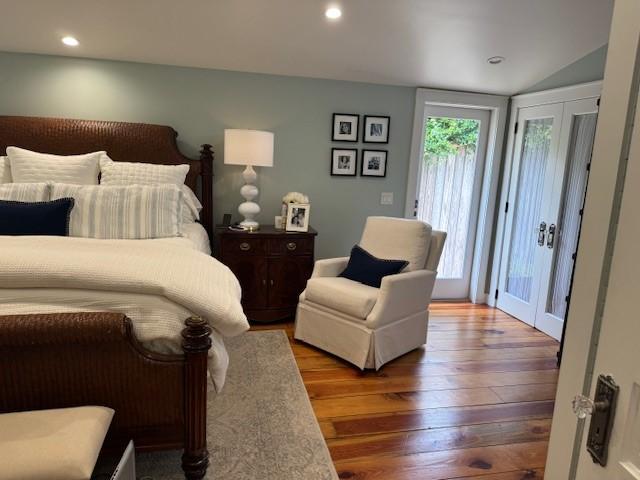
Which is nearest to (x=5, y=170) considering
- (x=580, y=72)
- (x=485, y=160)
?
(x=485, y=160)

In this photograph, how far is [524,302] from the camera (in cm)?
412

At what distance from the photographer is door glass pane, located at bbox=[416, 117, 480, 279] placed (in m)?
4.36

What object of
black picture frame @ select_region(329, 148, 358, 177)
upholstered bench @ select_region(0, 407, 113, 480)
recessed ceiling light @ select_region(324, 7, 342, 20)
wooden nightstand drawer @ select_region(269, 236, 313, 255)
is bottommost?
upholstered bench @ select_region(0, 407, 113, 480)

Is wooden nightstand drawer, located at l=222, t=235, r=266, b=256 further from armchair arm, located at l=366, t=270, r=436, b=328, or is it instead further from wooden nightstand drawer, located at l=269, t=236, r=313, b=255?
armchair arm, located at l=366, t=270, r=436, b=328

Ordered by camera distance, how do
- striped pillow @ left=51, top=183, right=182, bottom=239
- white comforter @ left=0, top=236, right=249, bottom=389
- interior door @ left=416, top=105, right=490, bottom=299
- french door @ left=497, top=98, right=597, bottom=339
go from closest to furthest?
white comforter @ left=0, top=236, right=249, bottom=389
striped pillow @ left=51, top=183, right=182, bottom=239
french door @ left=497, top=98, right=597, bottom=339
interior door @ left=416, top=105, right=490, bottom=299

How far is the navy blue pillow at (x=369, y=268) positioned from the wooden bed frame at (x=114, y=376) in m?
1.74

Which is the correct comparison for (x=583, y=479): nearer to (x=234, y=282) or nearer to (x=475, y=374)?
(x=234, y=282)

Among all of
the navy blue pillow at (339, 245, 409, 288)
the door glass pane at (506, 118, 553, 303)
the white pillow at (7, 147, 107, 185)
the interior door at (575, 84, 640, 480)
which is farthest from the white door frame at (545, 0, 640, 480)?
the door glass pane at (506, 118, 553, 303)

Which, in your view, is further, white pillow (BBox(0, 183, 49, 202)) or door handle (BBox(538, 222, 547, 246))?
door handle (BBox(538, 222, 547, 246))

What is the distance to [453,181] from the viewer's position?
4.46 metres

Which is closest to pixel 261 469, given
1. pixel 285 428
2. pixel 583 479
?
pixel 285 428

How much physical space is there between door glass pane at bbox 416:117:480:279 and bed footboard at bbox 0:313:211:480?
319 cm

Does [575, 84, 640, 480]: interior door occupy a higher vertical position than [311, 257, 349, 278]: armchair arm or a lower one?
higher

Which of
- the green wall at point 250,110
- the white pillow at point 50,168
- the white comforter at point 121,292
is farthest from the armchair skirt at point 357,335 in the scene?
the white pillow at point 50,168
